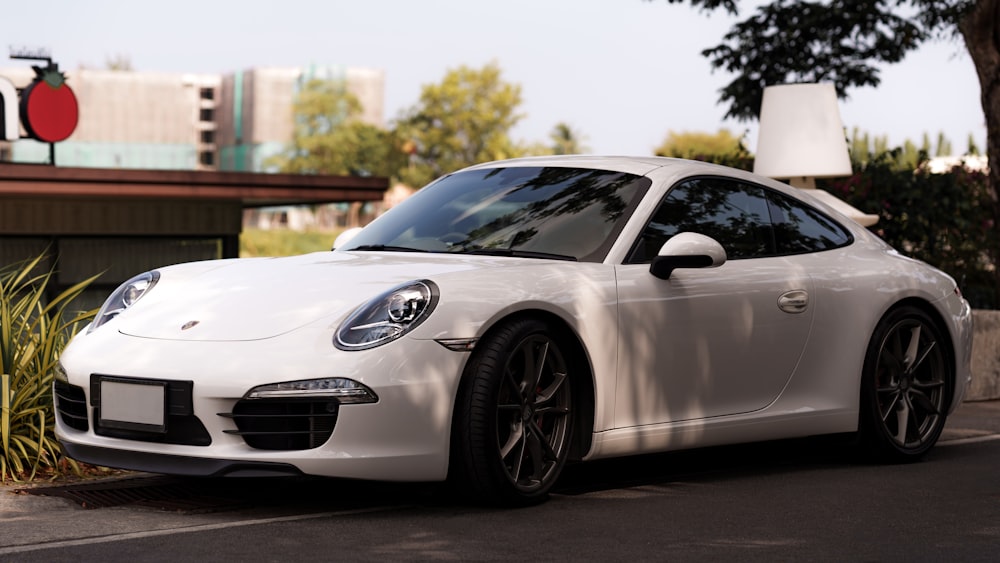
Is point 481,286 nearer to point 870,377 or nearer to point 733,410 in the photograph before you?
point 733,410

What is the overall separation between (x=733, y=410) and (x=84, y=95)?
5715 inches

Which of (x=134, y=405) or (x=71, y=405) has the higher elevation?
(x=134, y=405)

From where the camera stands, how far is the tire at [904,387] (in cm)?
763

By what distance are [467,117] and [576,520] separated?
110870 mm

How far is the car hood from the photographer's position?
5.88m

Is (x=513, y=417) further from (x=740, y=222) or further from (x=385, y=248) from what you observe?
(x=740, y=222)

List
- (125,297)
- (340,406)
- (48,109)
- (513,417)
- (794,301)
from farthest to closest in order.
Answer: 1. (48,109)
2. (794,301)
3. (125,297)
4. (513,417)
5. (340,406)

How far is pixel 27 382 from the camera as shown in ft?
24.0

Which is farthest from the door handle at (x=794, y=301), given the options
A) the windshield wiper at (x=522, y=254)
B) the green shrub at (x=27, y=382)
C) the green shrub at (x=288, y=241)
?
the green shrub at (x=288, y=241)

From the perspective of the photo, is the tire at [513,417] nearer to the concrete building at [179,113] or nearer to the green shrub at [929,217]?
the green shrub at [929,217]

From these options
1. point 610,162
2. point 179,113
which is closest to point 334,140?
point 179,113

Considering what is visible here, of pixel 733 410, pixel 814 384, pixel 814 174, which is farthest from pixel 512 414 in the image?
pixel 814 174

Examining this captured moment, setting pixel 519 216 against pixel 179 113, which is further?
pixel 179 113

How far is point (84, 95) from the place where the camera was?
145250 millimetres
